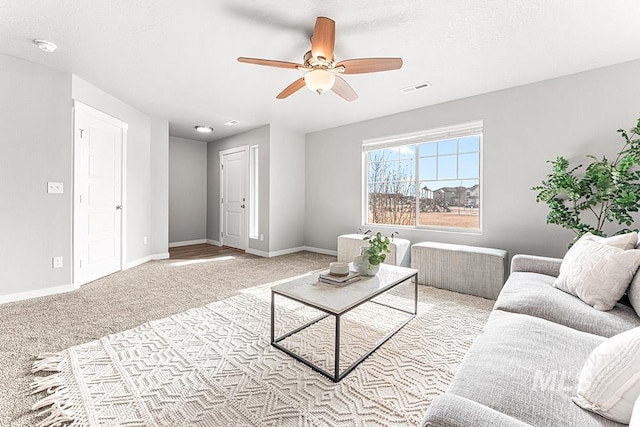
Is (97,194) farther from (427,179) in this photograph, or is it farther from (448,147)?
(448,147)

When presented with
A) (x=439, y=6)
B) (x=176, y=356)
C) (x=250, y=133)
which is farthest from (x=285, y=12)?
(x=250, y=133)

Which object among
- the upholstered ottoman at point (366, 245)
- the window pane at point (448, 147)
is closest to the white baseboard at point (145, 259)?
the upholstered ottoman at point (366, 245)

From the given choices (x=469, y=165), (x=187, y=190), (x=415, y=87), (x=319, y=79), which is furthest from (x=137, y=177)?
(x=469, y=165)

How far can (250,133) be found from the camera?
566 centimetres

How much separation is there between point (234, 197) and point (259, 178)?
3.36 feet

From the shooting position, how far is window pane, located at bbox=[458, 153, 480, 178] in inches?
152

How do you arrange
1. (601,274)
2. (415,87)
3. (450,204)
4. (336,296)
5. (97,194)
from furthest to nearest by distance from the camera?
1. (450,204)
2. (97,194)
3. (415,87)
4. (336,296)
5. (601,274)

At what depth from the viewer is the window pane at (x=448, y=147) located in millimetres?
4055

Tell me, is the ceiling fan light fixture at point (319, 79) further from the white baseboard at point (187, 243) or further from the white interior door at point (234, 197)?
the white baseboard at point (187, 243)

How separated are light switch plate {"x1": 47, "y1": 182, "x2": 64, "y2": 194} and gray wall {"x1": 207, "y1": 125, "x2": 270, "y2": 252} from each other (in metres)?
2.88

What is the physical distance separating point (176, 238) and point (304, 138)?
12.1 feet

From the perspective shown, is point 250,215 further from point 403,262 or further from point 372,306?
point 372,306

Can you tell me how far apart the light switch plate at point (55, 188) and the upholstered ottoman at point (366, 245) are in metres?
3.63

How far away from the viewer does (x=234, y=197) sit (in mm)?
6129
